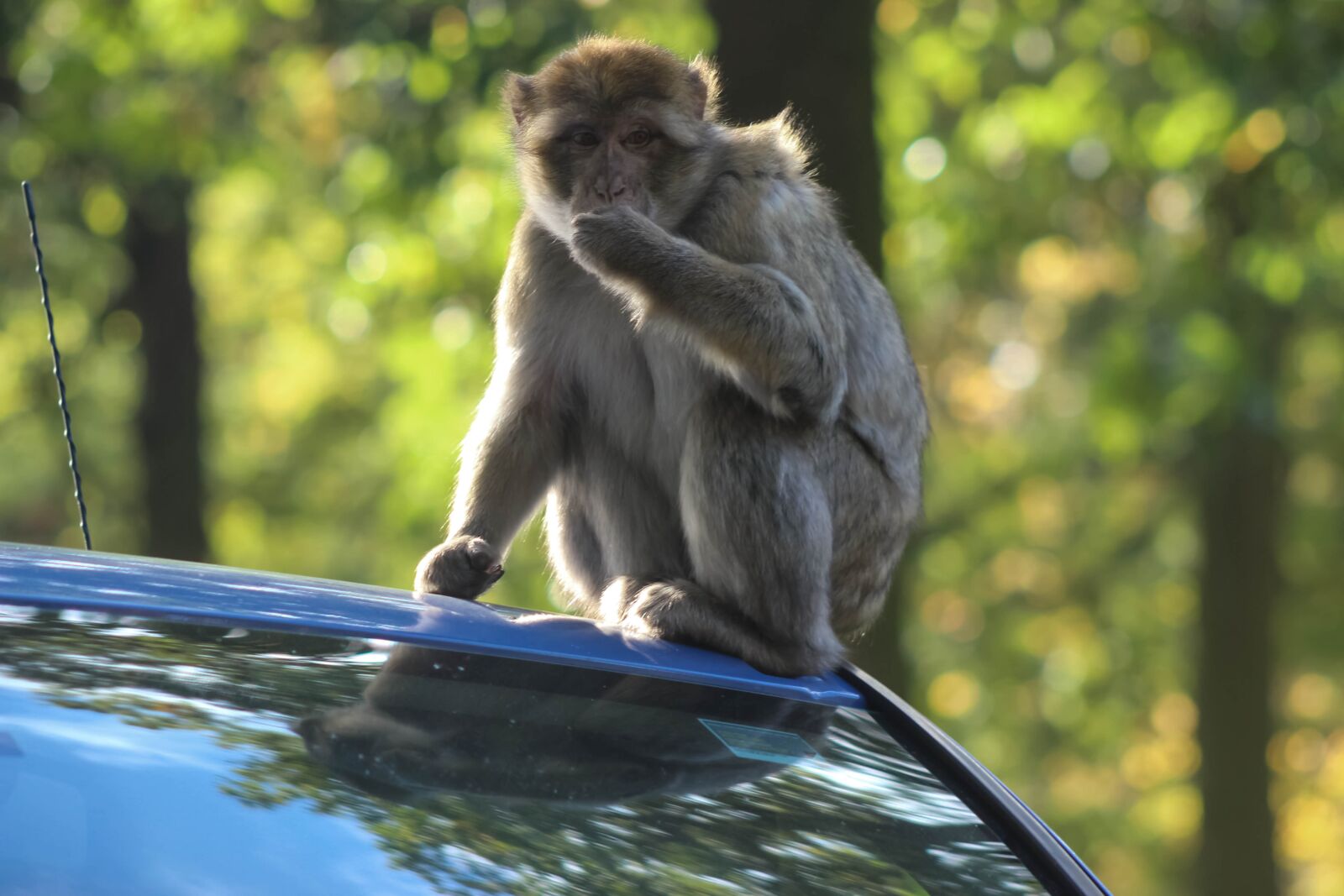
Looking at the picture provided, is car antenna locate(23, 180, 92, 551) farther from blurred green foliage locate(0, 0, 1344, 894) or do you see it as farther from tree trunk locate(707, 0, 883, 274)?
tree trunk locate(707, 0, 883, 274)

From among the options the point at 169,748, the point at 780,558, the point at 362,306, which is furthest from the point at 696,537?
the point at 362,306

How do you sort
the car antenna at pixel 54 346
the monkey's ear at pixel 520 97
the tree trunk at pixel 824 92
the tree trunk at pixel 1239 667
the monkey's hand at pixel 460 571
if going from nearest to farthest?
the car antenna at pixel 54 346
the monkey's hand at pixel 460 571
the monkey's ear at pixel 520 97
the tree trunk at pixel 824 92
the tree trunk at pixel 1239 667

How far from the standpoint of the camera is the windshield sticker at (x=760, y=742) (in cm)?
223

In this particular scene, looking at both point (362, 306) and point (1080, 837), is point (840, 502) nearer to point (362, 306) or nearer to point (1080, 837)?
point (362, 306)

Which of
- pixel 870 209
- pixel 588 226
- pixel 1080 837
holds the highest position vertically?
pixel 870 209

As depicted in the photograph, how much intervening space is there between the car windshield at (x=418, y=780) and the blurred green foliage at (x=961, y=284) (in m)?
2.98

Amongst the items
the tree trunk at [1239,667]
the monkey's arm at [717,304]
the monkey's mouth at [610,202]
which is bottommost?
the tree trunk at [1239,667]

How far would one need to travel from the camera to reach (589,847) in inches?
74.2

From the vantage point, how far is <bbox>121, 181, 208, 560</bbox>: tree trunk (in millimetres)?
10305

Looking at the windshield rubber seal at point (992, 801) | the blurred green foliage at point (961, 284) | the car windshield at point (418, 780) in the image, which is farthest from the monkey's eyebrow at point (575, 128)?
the car windshield at point (418, 780)

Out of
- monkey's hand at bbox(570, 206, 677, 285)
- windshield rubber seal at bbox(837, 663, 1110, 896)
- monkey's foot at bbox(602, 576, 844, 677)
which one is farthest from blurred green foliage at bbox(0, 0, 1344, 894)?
windshield rubber seal at bbox(837, 663, 1110, 896)

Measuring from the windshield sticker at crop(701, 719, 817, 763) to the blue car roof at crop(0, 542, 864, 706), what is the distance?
16 cm

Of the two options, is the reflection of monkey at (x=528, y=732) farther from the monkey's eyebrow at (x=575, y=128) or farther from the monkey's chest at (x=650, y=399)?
the monkey's eyebrow at (x=575, y=128)

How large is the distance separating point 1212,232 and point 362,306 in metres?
4.92
